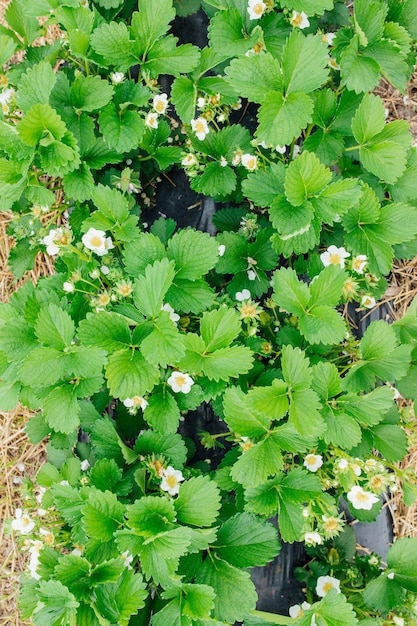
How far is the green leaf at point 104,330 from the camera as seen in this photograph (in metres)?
1.35

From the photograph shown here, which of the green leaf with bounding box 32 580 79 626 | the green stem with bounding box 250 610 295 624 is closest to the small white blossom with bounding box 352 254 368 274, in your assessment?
the green stem with bounding box 250 610 295 624

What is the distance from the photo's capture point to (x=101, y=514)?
52.4 inches

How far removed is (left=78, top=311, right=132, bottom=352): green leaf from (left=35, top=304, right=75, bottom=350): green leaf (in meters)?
0.04

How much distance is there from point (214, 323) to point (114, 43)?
32.7 inches

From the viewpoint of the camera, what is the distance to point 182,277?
1469 millimetres

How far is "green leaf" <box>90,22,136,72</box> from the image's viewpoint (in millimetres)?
1511

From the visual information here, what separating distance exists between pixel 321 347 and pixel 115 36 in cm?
103

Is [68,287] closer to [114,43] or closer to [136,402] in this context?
[136,402]

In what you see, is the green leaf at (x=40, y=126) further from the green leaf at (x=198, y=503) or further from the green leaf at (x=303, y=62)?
the green leaf at (x=198, y=503)

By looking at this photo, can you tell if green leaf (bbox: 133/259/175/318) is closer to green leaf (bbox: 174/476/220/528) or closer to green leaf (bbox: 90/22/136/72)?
green leaf (bbox: 174/476/220/528)

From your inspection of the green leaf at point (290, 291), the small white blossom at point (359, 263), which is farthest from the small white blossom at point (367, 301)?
the green leaf at point (290, 291)

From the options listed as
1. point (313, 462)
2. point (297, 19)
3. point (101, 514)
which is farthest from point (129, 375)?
point (297, 19)

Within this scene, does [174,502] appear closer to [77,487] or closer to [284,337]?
[77,487]

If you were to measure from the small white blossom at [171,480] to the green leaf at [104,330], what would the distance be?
14.7 inches
